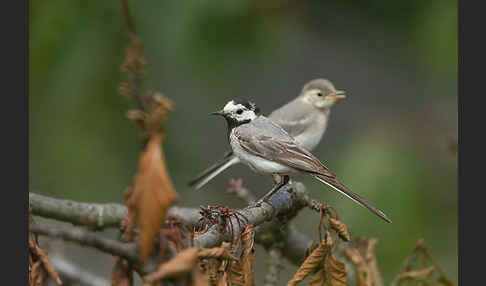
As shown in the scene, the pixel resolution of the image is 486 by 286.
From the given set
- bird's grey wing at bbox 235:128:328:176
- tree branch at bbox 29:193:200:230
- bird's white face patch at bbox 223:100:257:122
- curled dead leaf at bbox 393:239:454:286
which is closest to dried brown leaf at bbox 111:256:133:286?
tree branch at bbox 29:193:200:230

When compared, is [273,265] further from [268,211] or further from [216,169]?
[216,169]

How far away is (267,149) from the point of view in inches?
175

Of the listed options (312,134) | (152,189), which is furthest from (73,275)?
(312,134)

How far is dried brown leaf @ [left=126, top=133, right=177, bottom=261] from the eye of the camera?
5.21 feet

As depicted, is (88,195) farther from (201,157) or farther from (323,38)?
(323,38)

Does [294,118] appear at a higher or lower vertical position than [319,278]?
higher

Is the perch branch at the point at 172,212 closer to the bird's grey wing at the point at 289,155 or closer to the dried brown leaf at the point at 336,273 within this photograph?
the bird's grey wing at the point at 289,155

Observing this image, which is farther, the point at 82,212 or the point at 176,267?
the point at 82,212

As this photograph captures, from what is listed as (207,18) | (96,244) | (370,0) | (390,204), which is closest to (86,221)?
(96,244)

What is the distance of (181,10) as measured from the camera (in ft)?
15.6

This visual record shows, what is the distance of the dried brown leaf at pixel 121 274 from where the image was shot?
1905 millimetres

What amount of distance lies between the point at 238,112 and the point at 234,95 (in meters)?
2.35

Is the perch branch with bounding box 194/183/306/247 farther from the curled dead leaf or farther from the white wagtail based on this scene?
the curled dead leaf

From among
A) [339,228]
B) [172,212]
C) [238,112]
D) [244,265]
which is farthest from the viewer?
[238,112]
